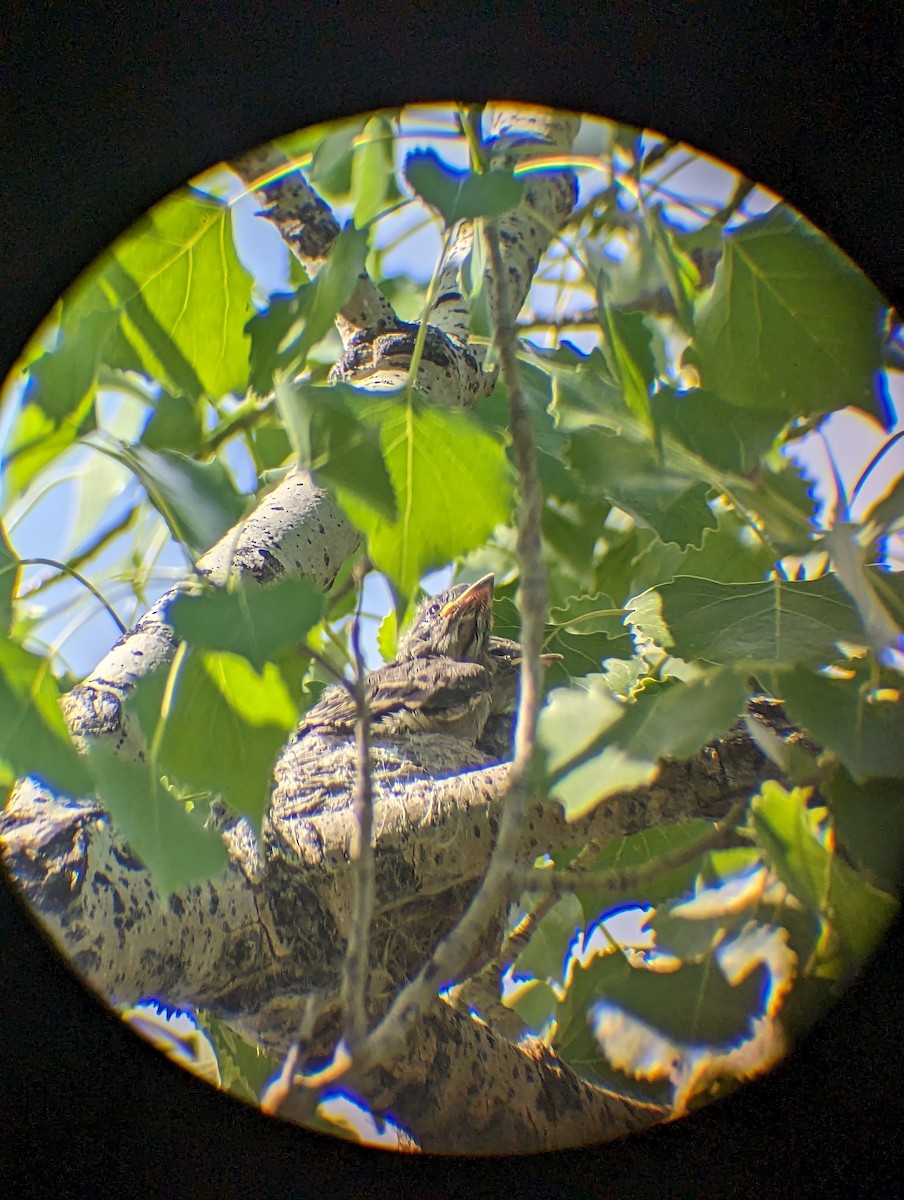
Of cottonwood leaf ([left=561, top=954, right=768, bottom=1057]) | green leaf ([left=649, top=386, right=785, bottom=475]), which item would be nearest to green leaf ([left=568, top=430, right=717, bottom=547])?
green leaf ([left=649, top=386, right=785, bottom=475])

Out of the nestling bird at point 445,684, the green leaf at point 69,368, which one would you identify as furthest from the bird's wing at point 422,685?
the green leaf at point 69,368

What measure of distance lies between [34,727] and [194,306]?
0.12 metres

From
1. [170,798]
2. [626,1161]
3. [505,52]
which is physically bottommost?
[626,1161]

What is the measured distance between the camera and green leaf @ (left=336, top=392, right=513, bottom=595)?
196mm

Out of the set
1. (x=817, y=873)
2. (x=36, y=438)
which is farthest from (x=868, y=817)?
(x=36, y=438)

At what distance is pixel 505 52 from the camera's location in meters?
0.20

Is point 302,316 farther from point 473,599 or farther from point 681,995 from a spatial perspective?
point 681,995

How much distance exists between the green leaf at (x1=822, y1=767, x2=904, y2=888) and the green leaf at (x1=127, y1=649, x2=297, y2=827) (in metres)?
0.13

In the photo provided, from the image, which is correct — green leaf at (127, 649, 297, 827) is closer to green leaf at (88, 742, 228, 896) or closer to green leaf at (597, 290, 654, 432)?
green leaf at (88, 742, 228, 896)

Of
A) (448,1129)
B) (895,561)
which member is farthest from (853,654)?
(448,1129)

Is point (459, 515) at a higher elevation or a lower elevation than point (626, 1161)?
higher

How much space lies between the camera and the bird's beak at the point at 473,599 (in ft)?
0.87

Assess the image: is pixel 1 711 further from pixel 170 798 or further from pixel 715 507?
pixel 715 507

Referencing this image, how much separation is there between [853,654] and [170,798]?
0.15 meters
